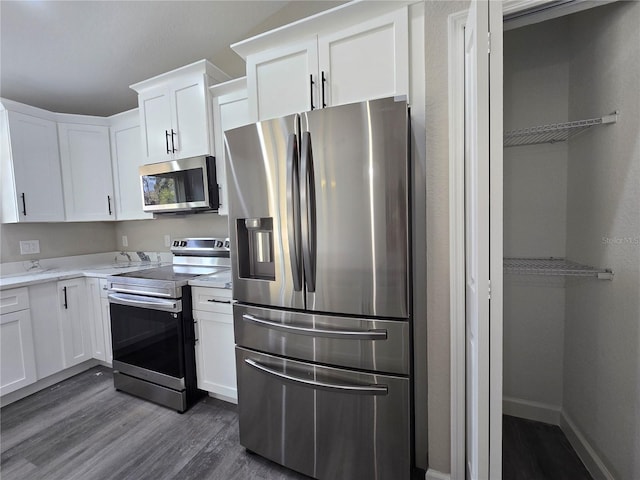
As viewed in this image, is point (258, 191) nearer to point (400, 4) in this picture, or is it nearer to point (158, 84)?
point (400, 4)

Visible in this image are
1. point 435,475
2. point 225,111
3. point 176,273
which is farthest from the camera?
point 176,273

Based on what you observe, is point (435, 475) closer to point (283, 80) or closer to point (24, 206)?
point (283, 80)

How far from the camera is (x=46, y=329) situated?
7.95 ft

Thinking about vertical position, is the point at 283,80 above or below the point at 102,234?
above

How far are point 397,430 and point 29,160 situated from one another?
3.53m

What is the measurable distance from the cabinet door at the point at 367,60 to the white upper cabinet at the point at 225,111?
0.82m

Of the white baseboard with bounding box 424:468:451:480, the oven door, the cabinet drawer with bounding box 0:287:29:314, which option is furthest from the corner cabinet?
the cabinet drawer with bounding box 0:287:29:314

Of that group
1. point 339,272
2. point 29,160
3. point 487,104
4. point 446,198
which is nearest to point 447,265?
point 446,198

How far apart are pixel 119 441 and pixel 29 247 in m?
2.17

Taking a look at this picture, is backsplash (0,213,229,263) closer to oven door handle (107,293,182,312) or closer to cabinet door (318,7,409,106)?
oven door handle (107,293,182,312)

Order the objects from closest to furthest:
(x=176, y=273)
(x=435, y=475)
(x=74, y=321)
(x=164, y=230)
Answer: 1. (x=435, y=475)
2. (x=176, y=273)
3. (x=74, y=321)
4. (x=164, y=230)

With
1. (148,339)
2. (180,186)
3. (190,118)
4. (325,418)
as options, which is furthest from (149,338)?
(190,118)

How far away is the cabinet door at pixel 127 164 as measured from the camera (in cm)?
281

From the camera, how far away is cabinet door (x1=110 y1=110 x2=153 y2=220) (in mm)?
2811
